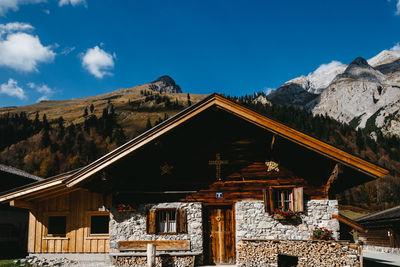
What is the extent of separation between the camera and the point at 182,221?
1255 cm

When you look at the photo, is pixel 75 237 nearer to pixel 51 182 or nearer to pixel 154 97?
pixel 51 182

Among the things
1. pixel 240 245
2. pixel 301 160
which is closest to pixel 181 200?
pixel 240 245

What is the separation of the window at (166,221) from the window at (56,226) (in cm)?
591

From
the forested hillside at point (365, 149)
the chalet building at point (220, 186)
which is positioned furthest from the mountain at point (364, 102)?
the chalet building at point (220, 186)

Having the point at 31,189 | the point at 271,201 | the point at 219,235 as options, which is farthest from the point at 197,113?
the point at 31,189

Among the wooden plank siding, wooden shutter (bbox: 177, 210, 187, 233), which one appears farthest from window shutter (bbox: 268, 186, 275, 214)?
the wooden plank siding

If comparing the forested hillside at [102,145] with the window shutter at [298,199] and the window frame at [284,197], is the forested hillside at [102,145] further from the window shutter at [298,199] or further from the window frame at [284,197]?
the window shutter at [298,199]

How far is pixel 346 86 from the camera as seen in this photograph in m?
177

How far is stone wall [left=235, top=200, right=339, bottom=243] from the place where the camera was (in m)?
12.0

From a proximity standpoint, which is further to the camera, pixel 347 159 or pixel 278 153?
pixel 278 153

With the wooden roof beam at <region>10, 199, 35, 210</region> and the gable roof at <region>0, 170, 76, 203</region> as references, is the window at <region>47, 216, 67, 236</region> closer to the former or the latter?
the wooden roof beam at <region>10, 199, 35, 210</region>

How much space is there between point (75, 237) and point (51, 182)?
297 cm

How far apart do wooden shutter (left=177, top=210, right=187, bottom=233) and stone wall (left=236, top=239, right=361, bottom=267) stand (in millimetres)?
2169

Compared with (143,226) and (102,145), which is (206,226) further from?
(102,145)
